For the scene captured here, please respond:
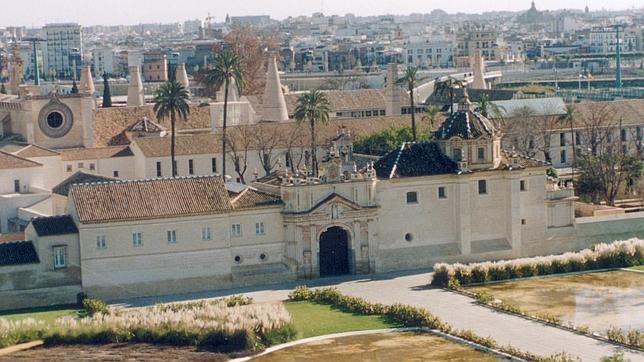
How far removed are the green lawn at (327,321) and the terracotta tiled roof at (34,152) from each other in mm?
27989

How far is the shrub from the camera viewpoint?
5772cm

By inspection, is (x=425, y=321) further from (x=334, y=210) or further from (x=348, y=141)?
(x=348, y=141)

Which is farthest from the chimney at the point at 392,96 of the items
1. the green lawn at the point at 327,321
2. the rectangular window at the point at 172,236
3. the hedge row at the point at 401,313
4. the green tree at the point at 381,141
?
the green lawn at the point at 327,321

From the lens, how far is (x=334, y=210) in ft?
213

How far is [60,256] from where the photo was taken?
61250mm

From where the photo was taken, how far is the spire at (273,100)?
9450cm

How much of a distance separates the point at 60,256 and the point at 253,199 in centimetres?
844

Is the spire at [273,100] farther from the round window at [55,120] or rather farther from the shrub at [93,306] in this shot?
the shrub at [93,306]

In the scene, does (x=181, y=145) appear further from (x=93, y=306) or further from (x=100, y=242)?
(x=93, y=306)

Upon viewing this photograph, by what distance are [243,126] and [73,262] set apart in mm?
28424

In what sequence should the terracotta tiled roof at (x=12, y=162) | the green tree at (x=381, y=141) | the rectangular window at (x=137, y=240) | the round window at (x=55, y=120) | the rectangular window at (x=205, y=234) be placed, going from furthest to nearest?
the round window at (x=55, y=120) → the green tree at (x=381, y=141) → the terracotta tiled roof at (x=12, y=162) → the rectangular window at (x=205, y=234) → the rectangular window at (x=137, y=240)

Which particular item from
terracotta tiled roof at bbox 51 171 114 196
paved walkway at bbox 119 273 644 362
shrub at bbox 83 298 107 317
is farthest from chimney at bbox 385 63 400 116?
shrub at bbox 83 298 107 317

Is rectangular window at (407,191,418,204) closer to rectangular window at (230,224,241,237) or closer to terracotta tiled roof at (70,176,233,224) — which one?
rectangular window at (230,224,241,237)

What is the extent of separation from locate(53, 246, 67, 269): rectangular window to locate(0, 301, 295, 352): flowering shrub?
7.15 meters
